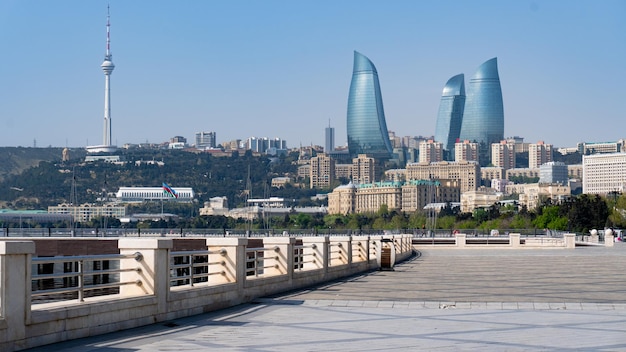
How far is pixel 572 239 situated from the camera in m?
74.2

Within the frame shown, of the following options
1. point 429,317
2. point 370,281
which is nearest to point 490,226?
point 370,281

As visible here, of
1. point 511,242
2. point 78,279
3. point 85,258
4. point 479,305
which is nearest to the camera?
point 85,258

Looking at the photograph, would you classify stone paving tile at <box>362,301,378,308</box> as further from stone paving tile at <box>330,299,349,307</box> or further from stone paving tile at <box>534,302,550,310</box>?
stone paving tile at <box>534,302,550,310</box>

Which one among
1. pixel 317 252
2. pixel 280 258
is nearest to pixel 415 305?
pixel 280 258

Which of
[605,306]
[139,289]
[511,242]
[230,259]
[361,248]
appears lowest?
[511,242]

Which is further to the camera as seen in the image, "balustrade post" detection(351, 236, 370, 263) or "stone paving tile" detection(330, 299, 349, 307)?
"balustrade post" detection(351, 236, 370, 263)

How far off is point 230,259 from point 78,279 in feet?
11.0

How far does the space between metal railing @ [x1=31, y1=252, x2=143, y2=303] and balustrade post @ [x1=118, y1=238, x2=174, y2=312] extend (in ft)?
0.29

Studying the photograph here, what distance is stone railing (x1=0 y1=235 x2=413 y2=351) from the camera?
43.0 ft

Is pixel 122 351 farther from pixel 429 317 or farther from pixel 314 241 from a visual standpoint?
pixel 314 241

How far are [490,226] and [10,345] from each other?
136840 mm

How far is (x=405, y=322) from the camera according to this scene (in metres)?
16.9

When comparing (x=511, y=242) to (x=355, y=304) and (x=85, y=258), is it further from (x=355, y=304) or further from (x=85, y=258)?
(x=85, y=258)

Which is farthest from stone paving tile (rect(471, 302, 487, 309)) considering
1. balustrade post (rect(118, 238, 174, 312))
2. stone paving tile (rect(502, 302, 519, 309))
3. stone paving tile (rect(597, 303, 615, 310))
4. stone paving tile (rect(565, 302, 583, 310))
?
balustrade post (rect(118, 238, 174, 312))
